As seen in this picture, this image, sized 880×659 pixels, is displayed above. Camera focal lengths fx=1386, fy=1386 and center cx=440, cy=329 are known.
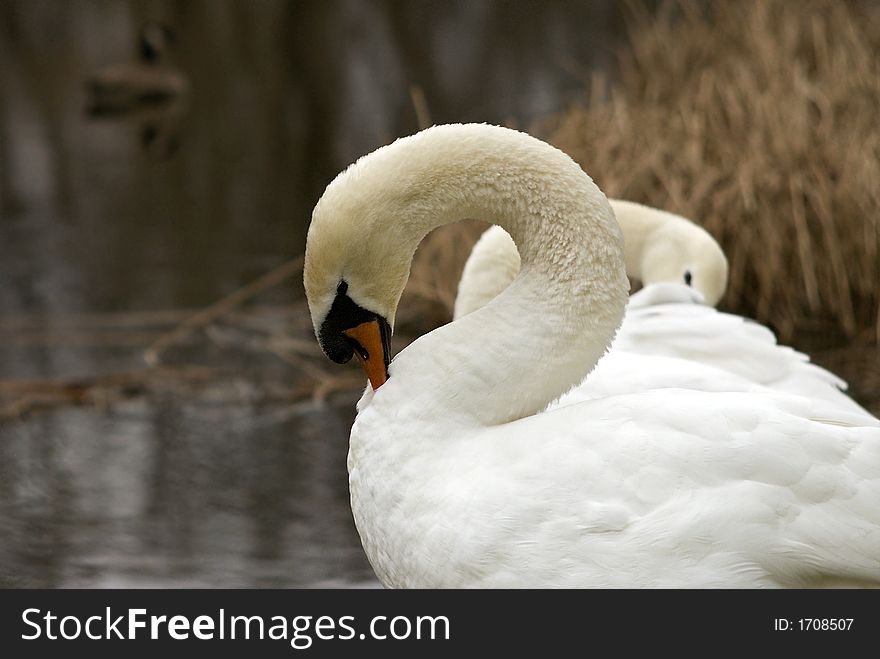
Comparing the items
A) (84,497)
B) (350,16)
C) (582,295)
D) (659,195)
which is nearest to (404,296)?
(659,195)

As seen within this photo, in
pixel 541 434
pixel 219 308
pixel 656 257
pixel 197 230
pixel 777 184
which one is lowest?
pixel 197 230

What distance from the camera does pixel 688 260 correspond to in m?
4.16

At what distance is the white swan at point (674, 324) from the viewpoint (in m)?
3.12

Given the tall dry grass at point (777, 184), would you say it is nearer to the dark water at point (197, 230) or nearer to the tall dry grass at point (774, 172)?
the tall dry grass at point (774, 172)

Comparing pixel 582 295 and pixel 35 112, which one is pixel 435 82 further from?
pixel 582 295

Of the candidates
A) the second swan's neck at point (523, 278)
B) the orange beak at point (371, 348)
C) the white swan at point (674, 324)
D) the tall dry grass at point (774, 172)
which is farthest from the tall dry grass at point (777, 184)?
the orange beak at point (371, 348)

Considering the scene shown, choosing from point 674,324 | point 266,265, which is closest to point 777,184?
point 674,324

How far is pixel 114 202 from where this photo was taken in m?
8.55

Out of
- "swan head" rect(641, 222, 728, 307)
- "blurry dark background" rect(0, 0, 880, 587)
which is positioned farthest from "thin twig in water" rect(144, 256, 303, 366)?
"swan head" rect(641, 222, 728, 307)

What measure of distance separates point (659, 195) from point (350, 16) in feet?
37.0

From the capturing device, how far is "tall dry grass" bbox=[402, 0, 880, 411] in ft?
17.7

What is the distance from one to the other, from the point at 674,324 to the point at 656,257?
701 millimetres

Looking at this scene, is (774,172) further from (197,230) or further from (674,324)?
(197,230)

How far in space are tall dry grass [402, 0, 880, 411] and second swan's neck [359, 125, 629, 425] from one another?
2526 mm
